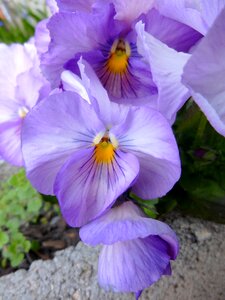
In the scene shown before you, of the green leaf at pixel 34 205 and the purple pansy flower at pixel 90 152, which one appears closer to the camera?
the purple pansy flower at pixel 90 152

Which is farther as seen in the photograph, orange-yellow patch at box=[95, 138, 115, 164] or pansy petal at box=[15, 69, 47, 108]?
pansy petal at box=[15, 69, 47, 108]

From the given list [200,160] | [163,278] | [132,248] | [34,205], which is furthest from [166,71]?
[34,205]

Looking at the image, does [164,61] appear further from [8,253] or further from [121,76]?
[8,253]

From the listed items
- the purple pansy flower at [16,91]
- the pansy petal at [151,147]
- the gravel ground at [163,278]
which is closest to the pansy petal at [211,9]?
the pansy petal at [151,147]

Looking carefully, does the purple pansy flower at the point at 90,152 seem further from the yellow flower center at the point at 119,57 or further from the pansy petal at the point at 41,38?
the pansy petal at the point at 41,38

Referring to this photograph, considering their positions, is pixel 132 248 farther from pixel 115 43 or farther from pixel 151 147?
pixel 115 43

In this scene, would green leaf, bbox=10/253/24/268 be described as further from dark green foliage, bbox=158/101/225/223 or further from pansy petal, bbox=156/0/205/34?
pansy petal, bbox=156/0/205/34

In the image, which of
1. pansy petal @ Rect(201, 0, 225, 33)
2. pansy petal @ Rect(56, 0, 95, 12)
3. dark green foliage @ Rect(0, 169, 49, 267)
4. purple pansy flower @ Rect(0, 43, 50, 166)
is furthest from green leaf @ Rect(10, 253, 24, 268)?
pansy petal @ Rect(201, 0, 225, 33)
